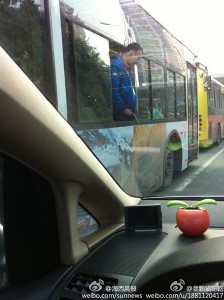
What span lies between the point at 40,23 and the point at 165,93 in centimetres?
397

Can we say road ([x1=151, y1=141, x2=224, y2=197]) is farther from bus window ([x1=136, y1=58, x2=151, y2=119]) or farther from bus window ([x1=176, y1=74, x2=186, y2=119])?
bus window ([x1=176, y1=74, x2=186, y2=119])

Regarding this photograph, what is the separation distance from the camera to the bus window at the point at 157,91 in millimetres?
6312

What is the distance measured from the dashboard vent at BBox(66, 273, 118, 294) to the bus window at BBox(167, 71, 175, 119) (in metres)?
5.45

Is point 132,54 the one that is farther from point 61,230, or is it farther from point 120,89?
point 61,230

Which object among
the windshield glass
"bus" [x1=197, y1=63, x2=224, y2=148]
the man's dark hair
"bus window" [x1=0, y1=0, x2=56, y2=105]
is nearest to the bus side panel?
the windshield glass

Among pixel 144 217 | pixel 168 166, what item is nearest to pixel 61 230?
pixel 144 217

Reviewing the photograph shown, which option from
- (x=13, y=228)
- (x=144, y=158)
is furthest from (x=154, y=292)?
(x=144, y=158)

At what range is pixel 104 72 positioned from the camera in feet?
14.5

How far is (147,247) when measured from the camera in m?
2.33

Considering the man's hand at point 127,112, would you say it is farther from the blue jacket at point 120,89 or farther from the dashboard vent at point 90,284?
the dashboard vent at point 90,284

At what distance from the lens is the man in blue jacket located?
4598 mm

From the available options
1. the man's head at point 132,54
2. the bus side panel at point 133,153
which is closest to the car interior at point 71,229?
the bus side panel at point 133,153

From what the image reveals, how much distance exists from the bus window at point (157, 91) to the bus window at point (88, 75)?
70.6 inches

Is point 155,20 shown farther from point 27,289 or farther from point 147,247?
point 27,289
